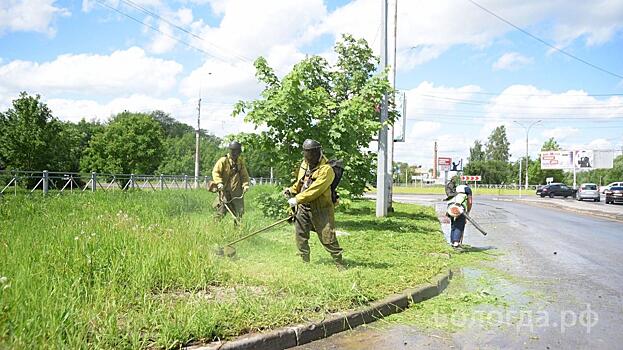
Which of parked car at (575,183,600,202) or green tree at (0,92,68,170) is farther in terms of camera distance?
parked car at (575,183,600,202)

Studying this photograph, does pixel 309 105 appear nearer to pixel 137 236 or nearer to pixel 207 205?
pixel 207 205

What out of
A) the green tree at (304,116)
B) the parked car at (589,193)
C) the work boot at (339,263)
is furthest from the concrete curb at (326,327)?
the parked car at (589,193)

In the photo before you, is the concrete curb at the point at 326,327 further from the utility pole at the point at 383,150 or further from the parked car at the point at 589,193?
the parked car at the point at 589,193

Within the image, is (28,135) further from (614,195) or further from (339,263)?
(614,195)

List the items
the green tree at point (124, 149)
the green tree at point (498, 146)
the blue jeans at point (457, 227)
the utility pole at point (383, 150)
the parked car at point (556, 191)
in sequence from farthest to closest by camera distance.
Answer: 1. the green tree at point (498, 146)
2. the parked car at point (556, 191)
3. the green tree at point (124, 149)
4. the utility pole at point (383, 150)
5. the blue jeans at point (457, 227)

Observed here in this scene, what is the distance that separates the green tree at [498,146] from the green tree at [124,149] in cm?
7764

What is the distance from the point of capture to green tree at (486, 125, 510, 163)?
108 meters

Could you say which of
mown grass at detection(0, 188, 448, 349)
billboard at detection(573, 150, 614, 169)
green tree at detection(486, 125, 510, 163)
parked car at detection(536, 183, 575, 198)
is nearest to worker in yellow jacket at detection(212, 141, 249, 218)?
mown grass at detection(0, 188, 448, 349)

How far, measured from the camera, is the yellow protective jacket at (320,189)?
646 centimetres

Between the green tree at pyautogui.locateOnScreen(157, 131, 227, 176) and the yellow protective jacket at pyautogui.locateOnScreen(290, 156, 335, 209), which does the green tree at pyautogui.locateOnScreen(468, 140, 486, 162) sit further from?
the yellow protective jacket at pyautogui.locateOnScreen(290, 156, 335, 209)

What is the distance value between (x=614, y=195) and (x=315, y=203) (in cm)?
4153

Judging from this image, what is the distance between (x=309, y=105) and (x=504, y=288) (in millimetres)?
6342

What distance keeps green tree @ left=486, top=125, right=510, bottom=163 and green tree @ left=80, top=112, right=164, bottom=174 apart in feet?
255

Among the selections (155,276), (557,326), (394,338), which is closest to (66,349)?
(155,276)
